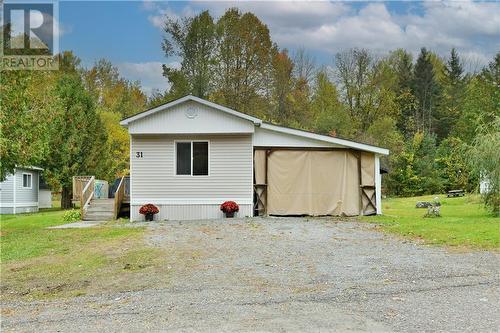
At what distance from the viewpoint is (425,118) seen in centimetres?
4512

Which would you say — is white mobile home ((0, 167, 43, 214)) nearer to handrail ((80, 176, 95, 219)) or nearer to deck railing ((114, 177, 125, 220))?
handrail ((80, 176, 95, 219))

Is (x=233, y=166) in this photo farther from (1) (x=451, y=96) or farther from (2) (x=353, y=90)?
(1) (x=451, y=96)

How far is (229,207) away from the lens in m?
16.2

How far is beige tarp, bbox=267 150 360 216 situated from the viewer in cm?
1683

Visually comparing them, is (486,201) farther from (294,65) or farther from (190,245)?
(294,65)

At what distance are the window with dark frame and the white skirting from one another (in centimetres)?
116

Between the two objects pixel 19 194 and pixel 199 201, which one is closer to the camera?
pixel 199 201

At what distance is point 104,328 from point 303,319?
6.86 feet

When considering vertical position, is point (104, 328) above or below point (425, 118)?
below

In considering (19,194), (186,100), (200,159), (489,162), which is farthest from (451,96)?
(19,194)

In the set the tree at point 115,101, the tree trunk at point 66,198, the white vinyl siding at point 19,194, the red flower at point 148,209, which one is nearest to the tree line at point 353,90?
the tree at point 115,101

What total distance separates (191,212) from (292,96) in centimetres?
2119

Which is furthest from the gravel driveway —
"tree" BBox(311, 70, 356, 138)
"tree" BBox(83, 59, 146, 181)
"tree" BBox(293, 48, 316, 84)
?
"tree" BBox(293, 48, 316, 84)

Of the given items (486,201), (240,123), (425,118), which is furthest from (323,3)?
(425,118)
